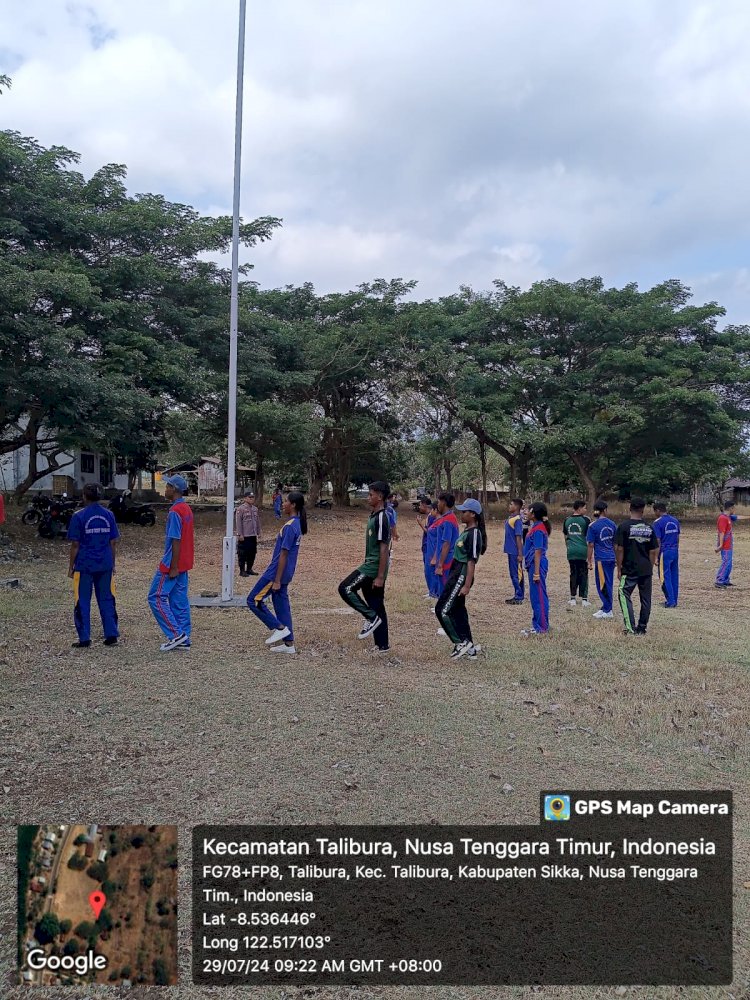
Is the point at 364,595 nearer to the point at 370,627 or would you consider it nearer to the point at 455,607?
the point at 370,627

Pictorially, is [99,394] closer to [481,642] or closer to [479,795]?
[481,642]

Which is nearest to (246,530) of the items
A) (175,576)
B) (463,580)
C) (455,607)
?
(175,576)

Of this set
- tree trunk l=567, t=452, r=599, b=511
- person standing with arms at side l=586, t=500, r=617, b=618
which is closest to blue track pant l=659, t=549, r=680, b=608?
person standing with arms at side l=586, t=500, r=617, b=618

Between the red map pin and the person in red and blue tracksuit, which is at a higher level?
the person in red and blue tracksuit

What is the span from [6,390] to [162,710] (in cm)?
1098

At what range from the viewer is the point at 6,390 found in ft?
45.4

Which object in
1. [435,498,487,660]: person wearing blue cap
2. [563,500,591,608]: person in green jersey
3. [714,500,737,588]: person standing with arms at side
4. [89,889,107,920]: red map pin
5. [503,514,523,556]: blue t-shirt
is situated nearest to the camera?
[89,889,107,920]: red map pin

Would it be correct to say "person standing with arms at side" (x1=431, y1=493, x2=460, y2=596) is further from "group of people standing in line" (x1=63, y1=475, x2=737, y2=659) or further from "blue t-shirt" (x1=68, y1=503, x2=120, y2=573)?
"blue t-shirt" (x1=68, y1=503, x2=120, y2=573)

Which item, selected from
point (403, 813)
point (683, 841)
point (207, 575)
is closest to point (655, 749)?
point (683, 841)

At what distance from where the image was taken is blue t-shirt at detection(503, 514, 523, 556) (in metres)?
10.1

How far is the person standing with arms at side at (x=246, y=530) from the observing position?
1220cm

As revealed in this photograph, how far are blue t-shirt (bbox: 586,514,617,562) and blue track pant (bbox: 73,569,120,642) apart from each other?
611 centimetres

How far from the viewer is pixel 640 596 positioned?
8086 mm

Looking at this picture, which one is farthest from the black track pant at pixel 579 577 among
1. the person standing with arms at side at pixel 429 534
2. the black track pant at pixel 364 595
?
the black track pant at pixel 364 595
